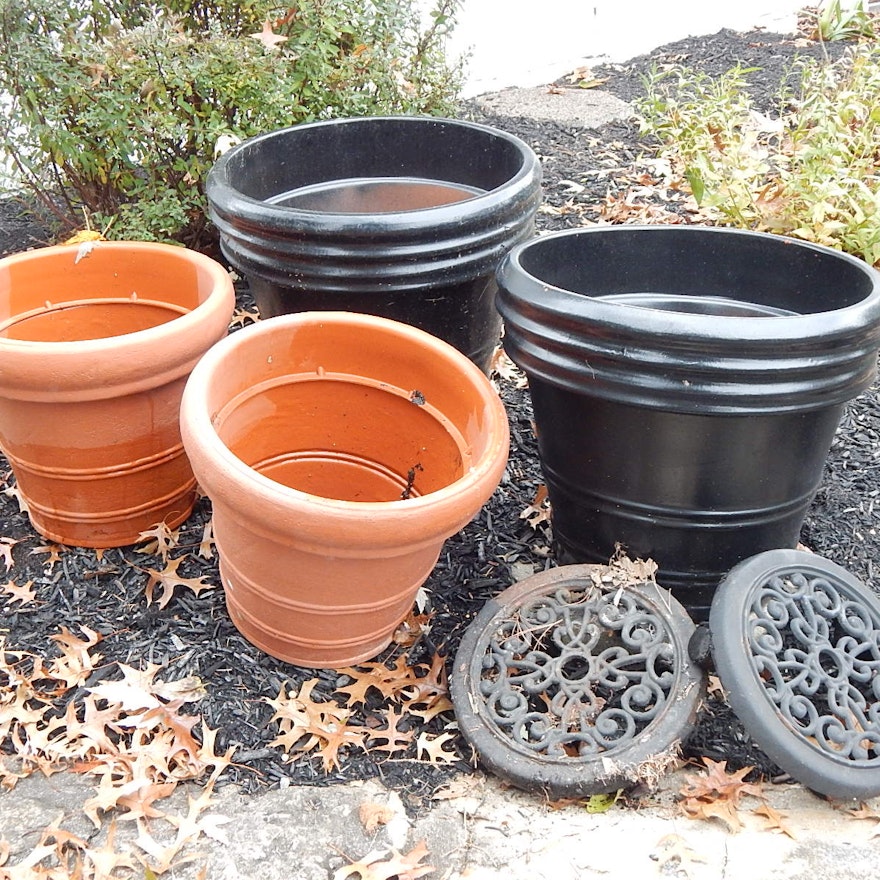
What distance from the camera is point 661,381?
6.36 feet

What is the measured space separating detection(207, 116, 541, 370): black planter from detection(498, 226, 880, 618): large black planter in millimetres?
243

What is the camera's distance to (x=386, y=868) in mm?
1792

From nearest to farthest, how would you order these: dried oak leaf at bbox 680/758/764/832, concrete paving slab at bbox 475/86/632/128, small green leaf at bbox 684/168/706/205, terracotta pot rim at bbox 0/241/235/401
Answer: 1. dried oak leaf at bbox 680/758/764/832
2. terracotta pot rim at bbox 0/241/235/401
3. small green leaf at bbox 684/168/706/205
4. concrete paving slab at bbox 475/86/632/128

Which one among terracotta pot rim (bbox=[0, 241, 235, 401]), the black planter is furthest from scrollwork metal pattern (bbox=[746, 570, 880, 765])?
terracotta pot rim (bbox=[0, 241, 235, 401])

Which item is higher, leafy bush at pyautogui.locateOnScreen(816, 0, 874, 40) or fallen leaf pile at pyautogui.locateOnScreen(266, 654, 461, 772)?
leafy bush at pyautogui.locateOnScreen(816, 0, 874, 40)

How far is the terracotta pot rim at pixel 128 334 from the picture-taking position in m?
2.20

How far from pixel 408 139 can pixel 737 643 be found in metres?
2.17

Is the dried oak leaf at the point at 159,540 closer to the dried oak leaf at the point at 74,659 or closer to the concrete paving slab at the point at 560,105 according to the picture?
the dried oak leaf at the point at 74,659

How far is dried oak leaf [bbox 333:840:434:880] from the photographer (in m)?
1.78

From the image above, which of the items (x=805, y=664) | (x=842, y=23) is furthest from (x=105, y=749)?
(x=842, y=23)

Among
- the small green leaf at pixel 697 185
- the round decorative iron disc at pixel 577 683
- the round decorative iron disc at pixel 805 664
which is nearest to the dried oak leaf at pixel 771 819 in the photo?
the round decorative iron disc at pixel 805 664

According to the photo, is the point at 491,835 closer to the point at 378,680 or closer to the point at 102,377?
the point at 378,680

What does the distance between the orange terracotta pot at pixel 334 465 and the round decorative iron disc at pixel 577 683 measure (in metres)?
0.28

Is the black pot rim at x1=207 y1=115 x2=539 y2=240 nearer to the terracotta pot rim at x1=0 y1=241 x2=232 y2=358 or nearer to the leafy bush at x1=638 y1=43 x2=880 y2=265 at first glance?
the terracotta pot rim at x1=0 y1=241 x2=232 y2=358
